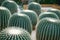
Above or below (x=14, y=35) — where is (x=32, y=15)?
below

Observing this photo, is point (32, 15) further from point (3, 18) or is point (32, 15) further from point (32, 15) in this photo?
point (3, 18)

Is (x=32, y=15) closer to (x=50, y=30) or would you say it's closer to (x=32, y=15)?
(x=32, y=15)

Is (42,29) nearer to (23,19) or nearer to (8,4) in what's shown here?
(23,19)

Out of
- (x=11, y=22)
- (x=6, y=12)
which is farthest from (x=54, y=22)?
(x=6, y=12)

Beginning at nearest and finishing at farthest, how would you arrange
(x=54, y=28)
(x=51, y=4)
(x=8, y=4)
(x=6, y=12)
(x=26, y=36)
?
(x=26, y=36) → (x=54, y=28) → (x=6, y=12) → (x=8, y=4) → (x=51, y=4)

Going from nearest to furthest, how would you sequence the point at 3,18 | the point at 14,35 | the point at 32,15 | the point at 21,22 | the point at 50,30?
1. the point at 14,35
2. the point at 50,30
3. the point at 21,22
4. the point at 3,18
5. the point at 32,15

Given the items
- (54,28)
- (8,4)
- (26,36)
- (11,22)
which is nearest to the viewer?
(26,36)

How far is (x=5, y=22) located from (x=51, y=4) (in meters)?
9.31

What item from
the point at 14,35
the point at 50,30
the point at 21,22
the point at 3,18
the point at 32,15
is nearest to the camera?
the point at 14,35

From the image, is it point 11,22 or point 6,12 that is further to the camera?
point 6,12

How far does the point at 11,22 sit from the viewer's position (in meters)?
5.37

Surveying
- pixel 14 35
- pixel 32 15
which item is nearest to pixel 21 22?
pixel 32 15

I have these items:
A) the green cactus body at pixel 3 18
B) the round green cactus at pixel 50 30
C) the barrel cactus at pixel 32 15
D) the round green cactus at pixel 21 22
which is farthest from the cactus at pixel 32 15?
the round green cactus at pixel 50 30

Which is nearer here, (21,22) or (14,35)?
(14,35)
